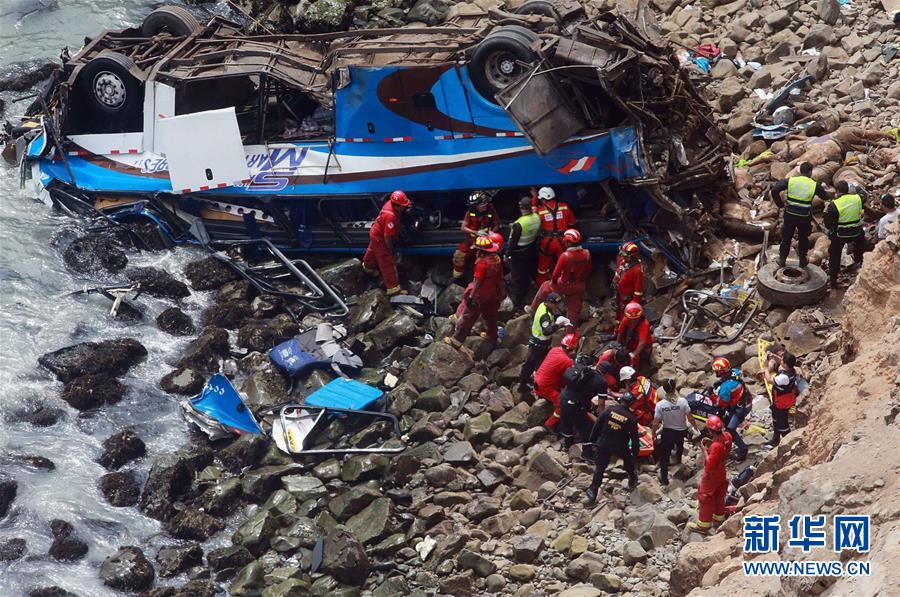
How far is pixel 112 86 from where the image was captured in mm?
14344

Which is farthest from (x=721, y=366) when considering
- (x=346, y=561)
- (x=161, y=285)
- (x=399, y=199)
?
(x=161, y=285)

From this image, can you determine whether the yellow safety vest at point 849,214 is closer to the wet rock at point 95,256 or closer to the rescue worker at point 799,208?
the rescue worker at point 799,208

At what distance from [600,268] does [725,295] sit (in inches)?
57.4

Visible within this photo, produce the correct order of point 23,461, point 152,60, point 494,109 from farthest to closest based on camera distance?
point 152,60, point 494,109, point 23,461

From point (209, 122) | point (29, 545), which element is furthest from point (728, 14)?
point (29, 545)

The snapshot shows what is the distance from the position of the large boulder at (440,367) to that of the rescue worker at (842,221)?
386 centimetres

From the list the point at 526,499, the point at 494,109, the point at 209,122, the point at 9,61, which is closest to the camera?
the point at 526,499

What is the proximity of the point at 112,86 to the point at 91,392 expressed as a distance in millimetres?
4020

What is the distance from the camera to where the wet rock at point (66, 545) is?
1095 centimetres

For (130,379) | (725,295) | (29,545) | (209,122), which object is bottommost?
(29,545)

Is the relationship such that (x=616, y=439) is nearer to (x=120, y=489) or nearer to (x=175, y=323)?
(x=120, y=489)

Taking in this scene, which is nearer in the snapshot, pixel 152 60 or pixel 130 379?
pixel 130 379

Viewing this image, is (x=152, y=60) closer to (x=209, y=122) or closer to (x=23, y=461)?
(x=209, y=122)

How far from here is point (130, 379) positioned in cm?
1297
